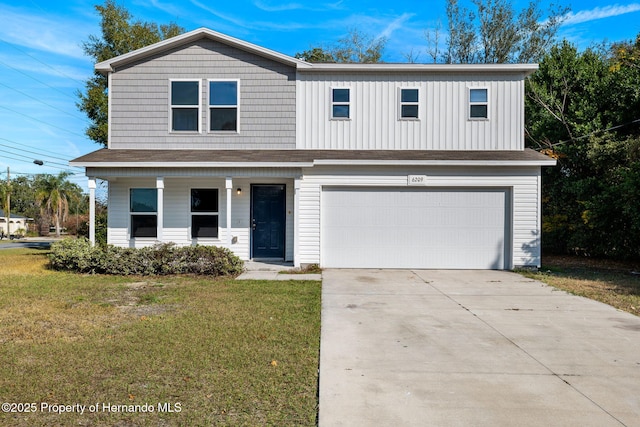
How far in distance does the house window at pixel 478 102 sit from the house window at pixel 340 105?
3501 mm

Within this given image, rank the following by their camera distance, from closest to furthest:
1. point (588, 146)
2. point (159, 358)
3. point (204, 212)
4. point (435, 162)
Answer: point (159, 358) < point (435, 162) < point (204, 212) < point (588, 146)

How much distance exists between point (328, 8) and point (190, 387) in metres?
18.2

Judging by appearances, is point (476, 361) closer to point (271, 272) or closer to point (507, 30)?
point (271, 272)

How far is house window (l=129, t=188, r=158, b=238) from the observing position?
11.5 metres

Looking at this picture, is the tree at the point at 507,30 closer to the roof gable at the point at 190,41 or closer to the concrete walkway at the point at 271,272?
the roof gable at the point at 190,41

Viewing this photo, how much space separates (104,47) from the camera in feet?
58.5

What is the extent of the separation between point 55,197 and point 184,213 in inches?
1487

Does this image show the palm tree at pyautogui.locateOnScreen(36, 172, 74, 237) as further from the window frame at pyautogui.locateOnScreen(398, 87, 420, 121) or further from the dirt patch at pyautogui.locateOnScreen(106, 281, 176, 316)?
the window frame at pyautogui.locateOnScreen(398, 87, 420, 121)

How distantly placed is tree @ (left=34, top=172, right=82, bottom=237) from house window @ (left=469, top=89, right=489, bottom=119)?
142 feet

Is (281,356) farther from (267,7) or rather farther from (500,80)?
(267,7)

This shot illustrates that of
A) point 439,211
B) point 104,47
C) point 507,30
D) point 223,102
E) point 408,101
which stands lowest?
point 439,211

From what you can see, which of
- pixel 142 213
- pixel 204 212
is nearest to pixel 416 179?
pixel 204 212

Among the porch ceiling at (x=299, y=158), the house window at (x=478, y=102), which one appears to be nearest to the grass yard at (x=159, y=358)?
the porch ceiling at (x=299, y=158)

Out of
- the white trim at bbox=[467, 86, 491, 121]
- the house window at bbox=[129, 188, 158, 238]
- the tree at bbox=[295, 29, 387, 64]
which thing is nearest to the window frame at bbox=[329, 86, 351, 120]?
the white trim at bbox=[467, 86, 491, 121]
